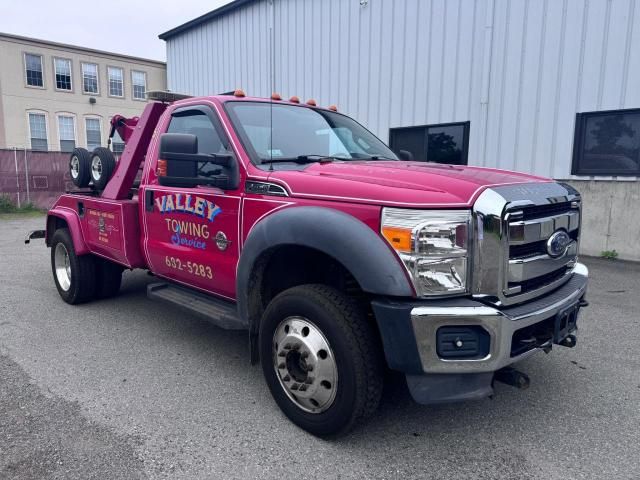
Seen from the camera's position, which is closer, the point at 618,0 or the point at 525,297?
the point at 525,297

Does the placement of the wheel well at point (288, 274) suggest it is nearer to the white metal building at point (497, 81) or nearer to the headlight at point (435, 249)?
the headlight at point (435, 249)

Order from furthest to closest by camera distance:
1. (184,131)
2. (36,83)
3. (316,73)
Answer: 1. (36,83)
2. (316,73)
3. (184,131)

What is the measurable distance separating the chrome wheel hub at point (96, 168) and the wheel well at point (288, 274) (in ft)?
8.71

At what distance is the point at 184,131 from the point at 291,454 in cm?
264

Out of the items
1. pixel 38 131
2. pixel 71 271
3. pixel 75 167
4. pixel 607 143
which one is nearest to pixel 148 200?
pixel 75 167

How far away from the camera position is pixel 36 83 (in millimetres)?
25906

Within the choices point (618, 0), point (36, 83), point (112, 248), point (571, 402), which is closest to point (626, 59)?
point (618, 0)

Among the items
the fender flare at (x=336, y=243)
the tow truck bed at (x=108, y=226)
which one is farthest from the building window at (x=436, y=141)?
the fender flare at (x=336, y=243)

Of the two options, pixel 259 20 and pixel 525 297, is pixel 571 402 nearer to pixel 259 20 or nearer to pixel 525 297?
pixel 525 297

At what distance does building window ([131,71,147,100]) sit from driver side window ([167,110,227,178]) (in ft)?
93.3

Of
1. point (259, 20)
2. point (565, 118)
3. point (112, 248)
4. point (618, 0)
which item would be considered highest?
point (259, 20)

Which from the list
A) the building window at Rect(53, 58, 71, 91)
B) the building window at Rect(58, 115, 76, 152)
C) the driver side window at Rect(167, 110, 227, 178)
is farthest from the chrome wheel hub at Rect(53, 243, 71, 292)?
the building window at Rect(53, 58, 71, 91)

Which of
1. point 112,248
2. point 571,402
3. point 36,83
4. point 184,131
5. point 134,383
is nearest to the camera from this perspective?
point 571,402

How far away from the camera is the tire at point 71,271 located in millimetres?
5066
